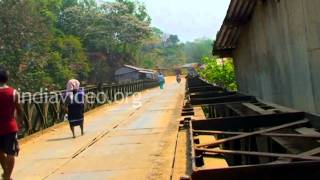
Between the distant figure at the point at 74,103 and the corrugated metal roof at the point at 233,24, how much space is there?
4298 millimetres

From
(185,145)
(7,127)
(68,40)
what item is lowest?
(185,145)

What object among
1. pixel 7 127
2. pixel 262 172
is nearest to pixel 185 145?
pixel 7 127

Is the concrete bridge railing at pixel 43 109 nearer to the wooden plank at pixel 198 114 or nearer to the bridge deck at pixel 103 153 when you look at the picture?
the bridge deck at pixel 103 153

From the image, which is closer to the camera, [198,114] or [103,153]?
[103,153]

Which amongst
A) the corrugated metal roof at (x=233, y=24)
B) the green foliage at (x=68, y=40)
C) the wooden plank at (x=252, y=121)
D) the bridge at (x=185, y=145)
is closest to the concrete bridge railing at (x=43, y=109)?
the bridge at (x=185, y=145)

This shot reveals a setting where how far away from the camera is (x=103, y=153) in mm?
10266

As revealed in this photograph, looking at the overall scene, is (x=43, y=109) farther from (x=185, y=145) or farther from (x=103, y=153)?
(x=185, y=145)

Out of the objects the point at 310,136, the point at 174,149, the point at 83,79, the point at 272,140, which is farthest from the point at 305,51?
the point at 83,79

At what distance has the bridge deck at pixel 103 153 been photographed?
8.31 m

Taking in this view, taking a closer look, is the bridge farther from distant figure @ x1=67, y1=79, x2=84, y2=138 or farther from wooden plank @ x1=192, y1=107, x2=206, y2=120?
distant figure @ x1=67, y1=79, x2=84, y2=138

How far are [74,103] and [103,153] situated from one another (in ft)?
12.7

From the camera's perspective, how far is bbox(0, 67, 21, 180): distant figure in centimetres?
751

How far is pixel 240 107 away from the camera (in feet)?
31.5

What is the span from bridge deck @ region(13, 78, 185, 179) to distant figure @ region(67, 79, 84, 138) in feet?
1.46
